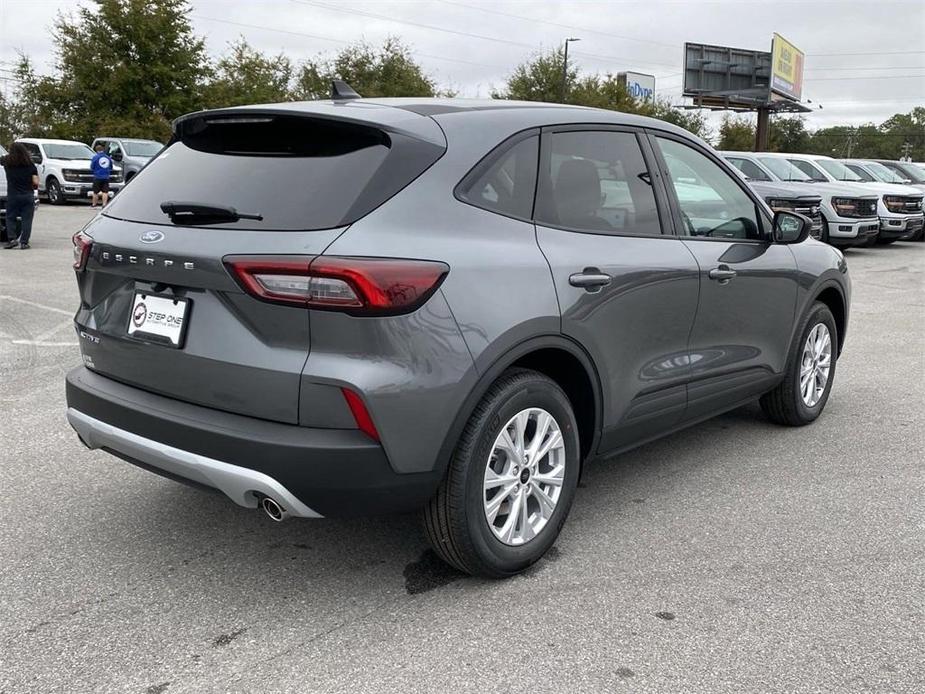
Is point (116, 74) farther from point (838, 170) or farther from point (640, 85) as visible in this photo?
point (640, 85)

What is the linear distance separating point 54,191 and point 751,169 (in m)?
18.9

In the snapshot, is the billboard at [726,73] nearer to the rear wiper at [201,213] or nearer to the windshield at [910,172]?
the windshield at [910,172]

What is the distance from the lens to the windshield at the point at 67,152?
84.6ft

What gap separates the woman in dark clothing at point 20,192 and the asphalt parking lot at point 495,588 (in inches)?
397

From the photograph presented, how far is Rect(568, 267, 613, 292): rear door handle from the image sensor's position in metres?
3.40

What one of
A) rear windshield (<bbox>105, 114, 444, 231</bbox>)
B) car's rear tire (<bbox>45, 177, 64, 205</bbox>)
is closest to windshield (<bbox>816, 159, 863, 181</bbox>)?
rear windshield (<bbox>105, 114, 444, 231</bbox>)

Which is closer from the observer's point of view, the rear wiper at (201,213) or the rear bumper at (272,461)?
the rear bumper at (272,461)

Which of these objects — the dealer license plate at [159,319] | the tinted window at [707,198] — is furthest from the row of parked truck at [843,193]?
the dealer license plate at [159,319]

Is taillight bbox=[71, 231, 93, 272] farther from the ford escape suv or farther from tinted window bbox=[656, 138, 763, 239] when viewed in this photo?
tinted window bbox=[656, 138, 763, 239]

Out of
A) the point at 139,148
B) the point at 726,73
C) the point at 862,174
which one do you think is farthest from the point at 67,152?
the point at 726,73

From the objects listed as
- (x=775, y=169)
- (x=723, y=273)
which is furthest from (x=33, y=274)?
(x=775, y=169)

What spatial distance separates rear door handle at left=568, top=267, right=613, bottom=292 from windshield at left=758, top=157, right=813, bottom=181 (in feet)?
49.5

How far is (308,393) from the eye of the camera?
279 cm

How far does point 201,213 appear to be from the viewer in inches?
121
